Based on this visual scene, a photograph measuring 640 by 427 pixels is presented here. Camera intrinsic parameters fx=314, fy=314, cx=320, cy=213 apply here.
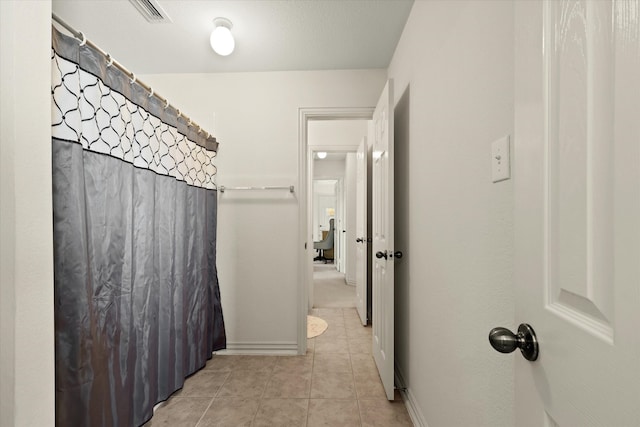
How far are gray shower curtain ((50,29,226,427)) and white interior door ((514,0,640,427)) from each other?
147cm

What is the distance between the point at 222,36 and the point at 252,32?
0.78 feet

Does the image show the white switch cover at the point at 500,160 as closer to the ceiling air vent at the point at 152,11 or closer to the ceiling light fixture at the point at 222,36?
the ceiling light fixture at the point at 222,36

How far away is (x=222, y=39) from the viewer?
2035 millimetres

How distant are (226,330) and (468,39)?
263cm

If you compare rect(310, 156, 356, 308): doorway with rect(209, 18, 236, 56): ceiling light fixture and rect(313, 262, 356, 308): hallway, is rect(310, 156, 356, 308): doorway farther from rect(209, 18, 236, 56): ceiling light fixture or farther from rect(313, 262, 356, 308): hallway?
rect(209, 18, 236, 56): ceiling light fixture

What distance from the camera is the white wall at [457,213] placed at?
917mm

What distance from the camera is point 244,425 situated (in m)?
1.74

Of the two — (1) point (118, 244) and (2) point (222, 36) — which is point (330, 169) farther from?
(1) point (118, 244)

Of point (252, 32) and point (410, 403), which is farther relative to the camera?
point (252, 32)

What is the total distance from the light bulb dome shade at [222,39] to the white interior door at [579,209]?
6.17 ft

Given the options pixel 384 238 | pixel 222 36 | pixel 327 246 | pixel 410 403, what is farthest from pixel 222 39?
pixel 327 246

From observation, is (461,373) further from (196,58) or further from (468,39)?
(196,58)

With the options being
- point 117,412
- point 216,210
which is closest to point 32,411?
point 117,412

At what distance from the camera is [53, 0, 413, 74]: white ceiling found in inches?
74.9
